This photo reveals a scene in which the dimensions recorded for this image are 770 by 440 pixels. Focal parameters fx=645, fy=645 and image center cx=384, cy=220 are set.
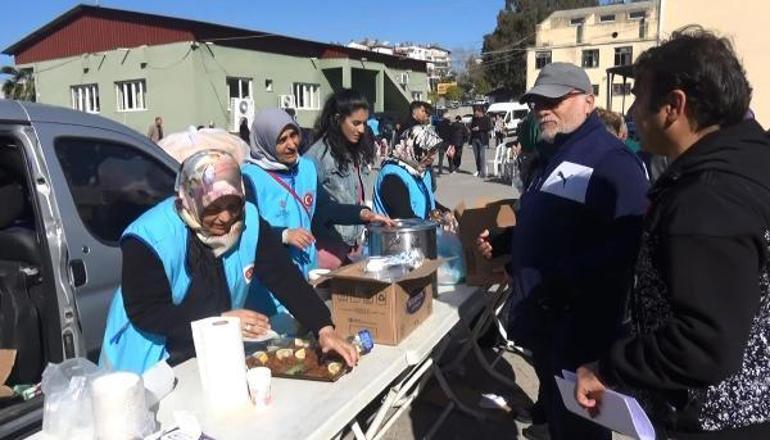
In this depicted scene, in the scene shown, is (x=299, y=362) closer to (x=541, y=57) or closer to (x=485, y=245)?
(x=485, y=245)

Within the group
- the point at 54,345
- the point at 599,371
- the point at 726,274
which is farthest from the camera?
the point at 54,345

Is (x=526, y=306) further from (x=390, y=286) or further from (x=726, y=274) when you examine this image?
(x=726, y=274)

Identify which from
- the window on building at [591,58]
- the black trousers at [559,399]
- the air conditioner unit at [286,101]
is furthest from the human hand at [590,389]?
the window on building at [591,58]

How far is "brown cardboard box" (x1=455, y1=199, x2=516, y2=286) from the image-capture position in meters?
3.38

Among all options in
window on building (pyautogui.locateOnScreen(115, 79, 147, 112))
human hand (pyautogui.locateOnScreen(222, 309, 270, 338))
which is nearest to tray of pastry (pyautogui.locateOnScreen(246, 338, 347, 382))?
human hand (pyautogui.locateOnScreen(222, 309, 270, 338))

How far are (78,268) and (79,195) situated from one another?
1.19 ft

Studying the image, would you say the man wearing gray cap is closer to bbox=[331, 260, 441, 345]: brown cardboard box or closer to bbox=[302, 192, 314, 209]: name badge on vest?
bbox=[331, 260, 441, 345]: brown cardboard box

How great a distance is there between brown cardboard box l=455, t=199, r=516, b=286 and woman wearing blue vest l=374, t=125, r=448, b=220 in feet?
1.26

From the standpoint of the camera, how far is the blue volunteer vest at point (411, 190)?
12.4 ft

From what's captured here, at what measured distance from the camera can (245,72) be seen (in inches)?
962

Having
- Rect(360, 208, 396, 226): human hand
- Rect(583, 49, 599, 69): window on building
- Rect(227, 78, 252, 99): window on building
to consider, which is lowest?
Rect(360, 208, 396, 226): human hand

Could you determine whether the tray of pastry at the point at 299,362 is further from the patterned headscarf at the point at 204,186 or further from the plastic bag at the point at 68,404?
the plastic bag at the point at 68,404

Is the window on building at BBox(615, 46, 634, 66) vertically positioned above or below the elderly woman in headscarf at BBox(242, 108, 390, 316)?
above

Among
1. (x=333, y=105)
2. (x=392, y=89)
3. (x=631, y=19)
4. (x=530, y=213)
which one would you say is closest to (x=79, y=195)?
(x=333, y=105)
